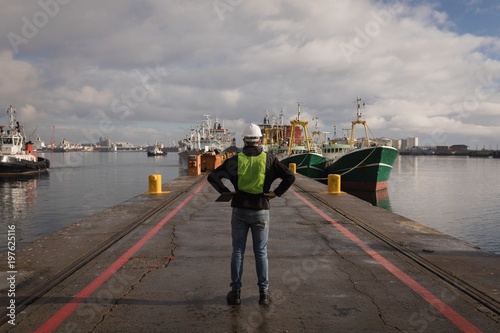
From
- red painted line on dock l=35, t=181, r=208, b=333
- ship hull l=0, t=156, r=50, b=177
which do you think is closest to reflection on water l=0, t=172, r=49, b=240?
red painted line on dock l=35, t=181, r=208, b=333

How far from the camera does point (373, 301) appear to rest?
487 centimetres

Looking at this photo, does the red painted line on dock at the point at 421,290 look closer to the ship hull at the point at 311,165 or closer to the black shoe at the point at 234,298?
the black shoe at the point at 234,298

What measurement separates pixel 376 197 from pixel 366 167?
3887mm

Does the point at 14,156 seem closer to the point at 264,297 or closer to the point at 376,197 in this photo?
the point at 376,197

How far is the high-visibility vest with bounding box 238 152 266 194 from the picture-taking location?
470cm

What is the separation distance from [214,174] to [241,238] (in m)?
0.86

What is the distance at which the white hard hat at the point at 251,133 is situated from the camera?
4805mm

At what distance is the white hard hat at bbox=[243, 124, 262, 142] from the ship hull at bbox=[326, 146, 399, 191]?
32.6m

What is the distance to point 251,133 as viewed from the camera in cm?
480

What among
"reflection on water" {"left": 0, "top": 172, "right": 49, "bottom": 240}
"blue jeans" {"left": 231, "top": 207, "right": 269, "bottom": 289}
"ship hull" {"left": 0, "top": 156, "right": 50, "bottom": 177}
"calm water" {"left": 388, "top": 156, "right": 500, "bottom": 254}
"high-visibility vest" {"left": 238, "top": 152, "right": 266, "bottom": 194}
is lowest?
"calm water" {"left": 388, "top": 156, "right": 500, "bottom": 254}

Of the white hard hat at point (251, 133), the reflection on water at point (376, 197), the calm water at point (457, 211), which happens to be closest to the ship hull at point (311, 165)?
the reflection on water at point (376, 197)

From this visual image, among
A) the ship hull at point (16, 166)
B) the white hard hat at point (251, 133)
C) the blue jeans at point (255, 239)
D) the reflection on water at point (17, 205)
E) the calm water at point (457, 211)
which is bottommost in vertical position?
the calm water at point (457, 211)

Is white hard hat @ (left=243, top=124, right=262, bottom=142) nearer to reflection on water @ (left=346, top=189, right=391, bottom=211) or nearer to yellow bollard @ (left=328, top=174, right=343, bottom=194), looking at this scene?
yellow bollard @ (left=328, top=174, right=343, bottom=194)

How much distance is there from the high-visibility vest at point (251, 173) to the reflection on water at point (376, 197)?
2592cm
